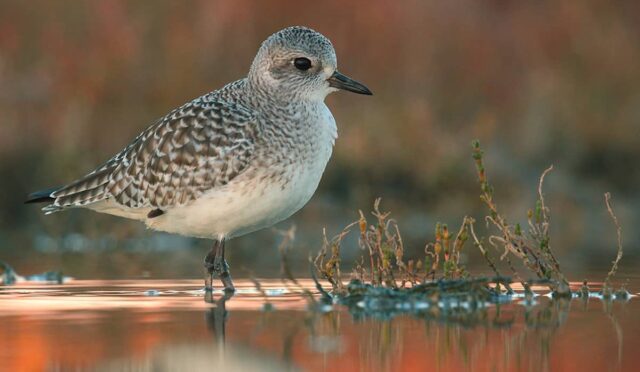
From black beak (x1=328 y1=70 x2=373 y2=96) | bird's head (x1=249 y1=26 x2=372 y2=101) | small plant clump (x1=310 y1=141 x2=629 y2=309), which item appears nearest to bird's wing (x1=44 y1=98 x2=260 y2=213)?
bird's head (x1=249 y1=26 x2=372 y2=101)

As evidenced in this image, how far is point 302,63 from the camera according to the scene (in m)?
11.3

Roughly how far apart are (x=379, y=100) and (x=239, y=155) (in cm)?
895

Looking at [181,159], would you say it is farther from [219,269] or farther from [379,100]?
[379,100]

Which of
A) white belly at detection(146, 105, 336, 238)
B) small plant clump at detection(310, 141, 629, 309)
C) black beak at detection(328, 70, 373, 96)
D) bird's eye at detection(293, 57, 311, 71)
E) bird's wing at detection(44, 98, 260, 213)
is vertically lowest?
small plant clump at detection(310, 141, 629, 309)

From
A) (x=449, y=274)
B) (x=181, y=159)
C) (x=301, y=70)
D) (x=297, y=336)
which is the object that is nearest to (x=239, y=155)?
(x=181, y=159)

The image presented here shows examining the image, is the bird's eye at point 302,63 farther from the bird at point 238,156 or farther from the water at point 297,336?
the water at point 297,336

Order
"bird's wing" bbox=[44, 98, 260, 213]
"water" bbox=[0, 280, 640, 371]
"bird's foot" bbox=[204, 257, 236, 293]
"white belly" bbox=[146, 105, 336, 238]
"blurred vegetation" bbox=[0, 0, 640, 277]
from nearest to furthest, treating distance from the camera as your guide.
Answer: "water" bbox=[0, 280, 640, 371] < "white belly" bbox=[146, 105, 336, 238] < "bird's wing" bbox=[44, 98, 260, 213] < "bird's foot" bbox=[204, 257, 236, 293] < "blurred vegetation" bbox=[0, 0, 640, 277]

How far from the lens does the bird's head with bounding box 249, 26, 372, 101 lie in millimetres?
11305

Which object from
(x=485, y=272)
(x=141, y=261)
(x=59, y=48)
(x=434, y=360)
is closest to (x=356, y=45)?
(x=59, y=48)

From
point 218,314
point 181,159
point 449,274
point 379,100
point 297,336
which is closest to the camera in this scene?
point 297,336

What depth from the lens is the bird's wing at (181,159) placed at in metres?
10.8

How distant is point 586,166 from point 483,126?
61.9 inches

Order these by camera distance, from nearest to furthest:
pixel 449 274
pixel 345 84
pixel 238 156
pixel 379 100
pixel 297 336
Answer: pixel 297 336
pixel 449 274
pixel 238 156
pixel 345 84
pixel 379 100

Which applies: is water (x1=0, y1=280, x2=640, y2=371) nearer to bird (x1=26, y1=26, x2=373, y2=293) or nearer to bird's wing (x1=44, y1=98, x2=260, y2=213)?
bird (x1=26, y1=26, x2=373, y2=293)
